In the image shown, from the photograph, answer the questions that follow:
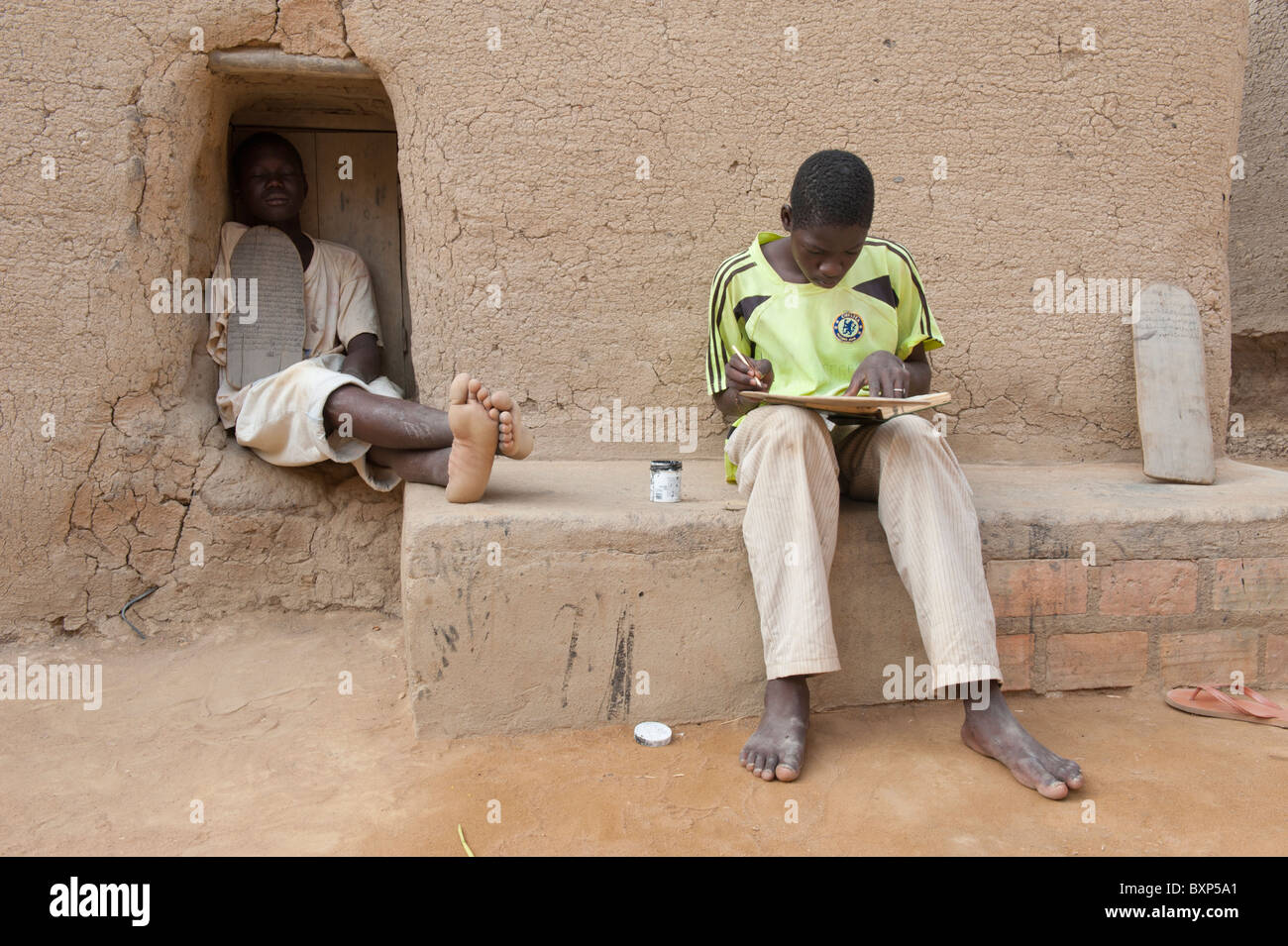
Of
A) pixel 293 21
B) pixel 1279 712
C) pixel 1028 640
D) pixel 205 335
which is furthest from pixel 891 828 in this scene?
pixel 293 21

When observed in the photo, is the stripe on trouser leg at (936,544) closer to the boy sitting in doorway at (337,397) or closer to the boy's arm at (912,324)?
the boy's arm at (912,324)

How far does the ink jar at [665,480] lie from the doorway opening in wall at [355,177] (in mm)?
1559

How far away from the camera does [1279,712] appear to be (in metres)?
2.38

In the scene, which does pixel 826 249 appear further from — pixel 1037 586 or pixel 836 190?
pixel 1037 586

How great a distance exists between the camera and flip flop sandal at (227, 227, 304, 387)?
10.5ft

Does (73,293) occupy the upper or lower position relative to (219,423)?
upper

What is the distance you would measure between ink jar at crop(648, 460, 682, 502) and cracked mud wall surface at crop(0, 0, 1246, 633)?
69cm

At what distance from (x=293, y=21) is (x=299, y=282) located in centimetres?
85

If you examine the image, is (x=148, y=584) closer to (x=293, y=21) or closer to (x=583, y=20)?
(x=293, y=21)

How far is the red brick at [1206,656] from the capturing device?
255 cm

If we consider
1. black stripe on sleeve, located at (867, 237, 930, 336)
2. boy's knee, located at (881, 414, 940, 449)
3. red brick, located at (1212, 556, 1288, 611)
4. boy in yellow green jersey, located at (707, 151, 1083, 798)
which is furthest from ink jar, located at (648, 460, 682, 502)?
red brick, located at (1212, 556, 1288, 611)

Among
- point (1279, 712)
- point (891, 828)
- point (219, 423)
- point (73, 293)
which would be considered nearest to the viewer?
point (891, 828)

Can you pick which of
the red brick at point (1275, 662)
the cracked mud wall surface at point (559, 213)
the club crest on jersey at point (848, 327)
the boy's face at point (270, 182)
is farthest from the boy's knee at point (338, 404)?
the red brick at point (1275, 662)

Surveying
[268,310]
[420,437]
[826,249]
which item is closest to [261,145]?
[268,310]
